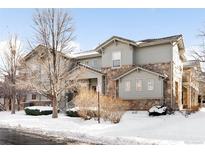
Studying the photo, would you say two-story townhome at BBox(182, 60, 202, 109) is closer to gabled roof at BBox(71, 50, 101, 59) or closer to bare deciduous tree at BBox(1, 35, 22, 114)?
gabled roof at BBox(71, 50, 101, 59)

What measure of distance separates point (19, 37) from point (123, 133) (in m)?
15.5

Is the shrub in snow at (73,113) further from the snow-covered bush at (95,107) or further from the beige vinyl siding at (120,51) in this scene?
the beige vinyl siding at (120,51)

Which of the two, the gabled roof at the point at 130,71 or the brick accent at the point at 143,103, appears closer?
the gabled roof at the point at 130,71

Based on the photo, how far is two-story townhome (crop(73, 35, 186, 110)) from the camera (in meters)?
22.9

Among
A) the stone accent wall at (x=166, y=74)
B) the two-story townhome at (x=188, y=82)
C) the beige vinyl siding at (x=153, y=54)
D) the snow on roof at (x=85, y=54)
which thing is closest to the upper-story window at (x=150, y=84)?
the stone accent wall at (x=166, y=74)

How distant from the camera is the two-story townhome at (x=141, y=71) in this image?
22859 mm

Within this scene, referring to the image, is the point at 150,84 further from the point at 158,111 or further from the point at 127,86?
the point at 158,111

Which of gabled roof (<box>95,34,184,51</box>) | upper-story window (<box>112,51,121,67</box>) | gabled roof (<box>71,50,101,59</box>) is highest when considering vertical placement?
gabled roof (<box>95,34,184,51</box>)

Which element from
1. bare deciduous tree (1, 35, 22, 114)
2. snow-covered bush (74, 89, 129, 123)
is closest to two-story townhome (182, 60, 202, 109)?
snow-covered bush (74, 89, 129, 123)

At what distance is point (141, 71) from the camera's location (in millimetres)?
23531

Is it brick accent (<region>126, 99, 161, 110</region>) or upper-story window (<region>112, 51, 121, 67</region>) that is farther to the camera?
upper-story window (<region>112, 51, 121, 67</region>)
